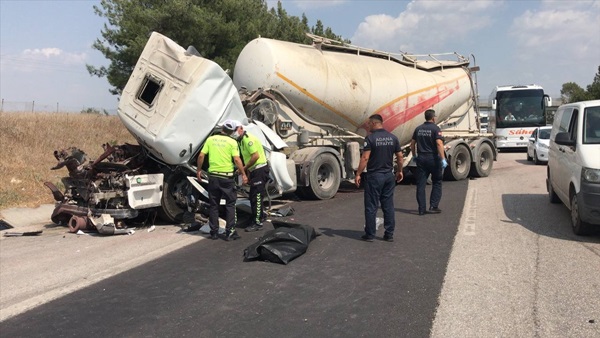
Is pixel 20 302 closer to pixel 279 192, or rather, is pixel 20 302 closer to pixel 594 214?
pixel 279 192

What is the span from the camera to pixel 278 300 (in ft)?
14.8

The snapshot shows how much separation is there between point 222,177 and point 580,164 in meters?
4.95

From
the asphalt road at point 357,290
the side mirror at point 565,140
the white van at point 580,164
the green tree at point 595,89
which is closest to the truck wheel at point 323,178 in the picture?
the asphalt road at point 357,290

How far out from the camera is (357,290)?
4672mm

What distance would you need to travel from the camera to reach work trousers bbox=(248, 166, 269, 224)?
25.5 feet

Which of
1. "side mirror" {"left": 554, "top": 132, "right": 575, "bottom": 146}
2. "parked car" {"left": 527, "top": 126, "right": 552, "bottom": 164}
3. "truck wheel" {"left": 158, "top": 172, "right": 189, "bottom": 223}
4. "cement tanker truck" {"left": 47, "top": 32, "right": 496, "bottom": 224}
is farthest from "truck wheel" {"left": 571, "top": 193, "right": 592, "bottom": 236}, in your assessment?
"parked car" {"left": 527, "top": 126, "right": 552, "bottom": 164}

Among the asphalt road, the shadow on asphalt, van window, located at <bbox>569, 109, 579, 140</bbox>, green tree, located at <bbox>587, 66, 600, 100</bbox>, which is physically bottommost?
the shadow on asphalt

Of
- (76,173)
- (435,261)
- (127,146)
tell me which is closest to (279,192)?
(127,146)

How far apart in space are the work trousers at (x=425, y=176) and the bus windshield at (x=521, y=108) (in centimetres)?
1731

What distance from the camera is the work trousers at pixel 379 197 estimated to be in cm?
645

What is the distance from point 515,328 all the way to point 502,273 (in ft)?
4.66

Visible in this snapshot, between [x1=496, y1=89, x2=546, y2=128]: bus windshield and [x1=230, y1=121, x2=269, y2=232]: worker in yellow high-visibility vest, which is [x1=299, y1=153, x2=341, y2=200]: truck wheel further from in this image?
[x1=496, y1=89, x2=546, y2=128]: bus windshield

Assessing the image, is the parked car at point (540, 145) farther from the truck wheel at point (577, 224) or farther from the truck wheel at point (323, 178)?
the truck wheel at point (577, 224)

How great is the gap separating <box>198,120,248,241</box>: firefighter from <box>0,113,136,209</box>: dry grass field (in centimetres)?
319
